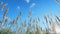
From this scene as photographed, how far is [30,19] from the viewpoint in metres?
4.23

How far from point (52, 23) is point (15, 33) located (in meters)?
1.29

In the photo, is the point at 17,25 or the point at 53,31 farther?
the point at 17,25

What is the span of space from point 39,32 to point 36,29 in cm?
16

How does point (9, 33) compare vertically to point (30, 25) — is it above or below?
below

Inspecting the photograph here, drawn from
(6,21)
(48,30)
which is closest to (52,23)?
(48,30)

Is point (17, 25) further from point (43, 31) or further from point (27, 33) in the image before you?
point (43, 31)

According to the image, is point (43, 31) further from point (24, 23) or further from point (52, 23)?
point (24, 23)

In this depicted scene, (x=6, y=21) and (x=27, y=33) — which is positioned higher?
(x=6, y=21)

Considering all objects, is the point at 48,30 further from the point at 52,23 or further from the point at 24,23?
the point at 24,23

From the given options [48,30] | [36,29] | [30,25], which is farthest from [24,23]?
[48,30]

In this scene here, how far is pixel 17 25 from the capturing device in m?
4.25

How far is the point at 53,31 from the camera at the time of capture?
3.88m

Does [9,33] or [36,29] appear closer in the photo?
[9,33]

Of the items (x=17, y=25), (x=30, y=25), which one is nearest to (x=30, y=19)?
(x=30, y=25)
